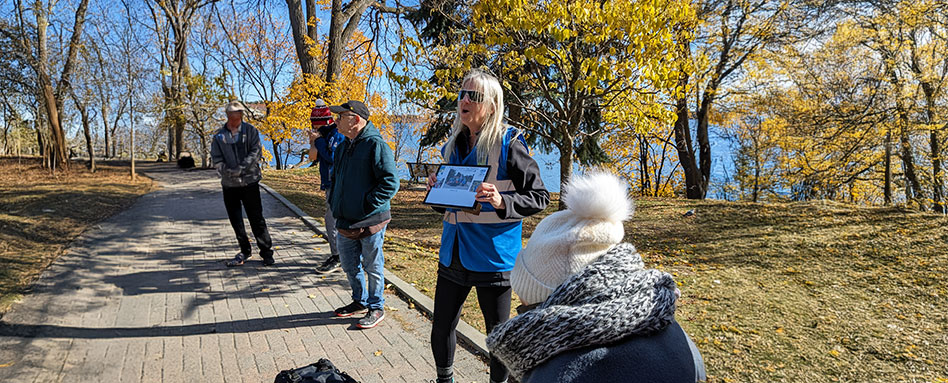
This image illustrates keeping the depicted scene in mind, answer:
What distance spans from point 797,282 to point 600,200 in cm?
672

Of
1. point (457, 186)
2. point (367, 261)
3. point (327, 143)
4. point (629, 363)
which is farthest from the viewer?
point (327, 143)

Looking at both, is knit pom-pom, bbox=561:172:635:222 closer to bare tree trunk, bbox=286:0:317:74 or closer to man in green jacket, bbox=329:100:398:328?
man in green jacket, bbox=329:100:398:328

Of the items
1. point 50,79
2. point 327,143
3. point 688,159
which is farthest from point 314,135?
point 50,79

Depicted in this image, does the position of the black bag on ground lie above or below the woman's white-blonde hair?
below

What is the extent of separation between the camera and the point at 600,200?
135 cm

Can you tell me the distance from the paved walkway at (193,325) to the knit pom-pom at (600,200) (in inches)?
94.8

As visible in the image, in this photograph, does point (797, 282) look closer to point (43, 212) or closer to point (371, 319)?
point (371, 319)

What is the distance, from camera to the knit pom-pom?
1351 millimetres

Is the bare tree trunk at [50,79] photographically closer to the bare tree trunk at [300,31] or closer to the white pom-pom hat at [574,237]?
the bare tree trunk at [300,31]

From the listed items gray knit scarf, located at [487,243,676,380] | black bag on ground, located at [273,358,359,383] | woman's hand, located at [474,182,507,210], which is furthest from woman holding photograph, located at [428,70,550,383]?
gray knit scarf, located at [487,243,676,380]

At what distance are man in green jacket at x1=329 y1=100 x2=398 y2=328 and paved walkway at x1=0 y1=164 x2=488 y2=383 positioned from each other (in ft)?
2.41

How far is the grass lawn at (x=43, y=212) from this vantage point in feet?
19.0

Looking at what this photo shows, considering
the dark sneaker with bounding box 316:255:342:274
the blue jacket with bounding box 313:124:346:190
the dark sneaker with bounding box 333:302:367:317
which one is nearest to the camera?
the dark sneaker with bounding box 333:302:367:317

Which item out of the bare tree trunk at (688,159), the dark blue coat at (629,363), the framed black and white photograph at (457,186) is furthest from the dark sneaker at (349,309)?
the bare tree trunk at (688,159)
